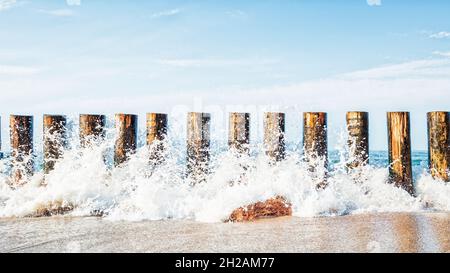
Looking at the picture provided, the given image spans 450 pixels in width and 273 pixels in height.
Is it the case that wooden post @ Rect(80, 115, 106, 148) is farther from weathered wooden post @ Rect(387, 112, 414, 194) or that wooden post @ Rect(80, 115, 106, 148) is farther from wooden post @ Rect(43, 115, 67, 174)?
weathered wooden post @ Rect(387, 112, 414, 194)

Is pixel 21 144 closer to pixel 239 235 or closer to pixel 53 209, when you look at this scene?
pixel 53 209

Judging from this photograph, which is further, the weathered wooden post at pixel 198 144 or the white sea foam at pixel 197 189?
the weathered wooden post at pixel 198 144

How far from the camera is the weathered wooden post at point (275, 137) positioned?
18.9 feet

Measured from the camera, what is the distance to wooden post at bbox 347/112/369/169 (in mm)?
5715

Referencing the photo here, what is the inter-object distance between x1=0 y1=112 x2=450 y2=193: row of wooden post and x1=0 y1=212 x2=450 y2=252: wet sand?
137 cm

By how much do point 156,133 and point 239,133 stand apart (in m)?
0.97

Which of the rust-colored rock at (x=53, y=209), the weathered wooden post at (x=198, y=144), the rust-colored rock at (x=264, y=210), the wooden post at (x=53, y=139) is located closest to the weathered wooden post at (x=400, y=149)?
the rust-colored rock at (x=264, y=210)

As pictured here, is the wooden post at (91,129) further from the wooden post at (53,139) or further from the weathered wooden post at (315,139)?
the weathered wooden post at (315,139)

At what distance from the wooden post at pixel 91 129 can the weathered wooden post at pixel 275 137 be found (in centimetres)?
194

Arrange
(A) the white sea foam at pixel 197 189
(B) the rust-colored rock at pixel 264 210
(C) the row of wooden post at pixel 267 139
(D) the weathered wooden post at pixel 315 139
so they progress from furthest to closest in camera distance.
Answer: (C) the row of wooden post at pixel 267 139
(D) the weathered wooden post at pixel 315 139
(A) the white sea foam at pixel 197 189
(B) the rust-colored rock at pixel 264 210

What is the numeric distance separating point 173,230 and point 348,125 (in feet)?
9.18

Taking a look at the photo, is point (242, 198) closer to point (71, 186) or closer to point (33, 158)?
point (71, 186)
